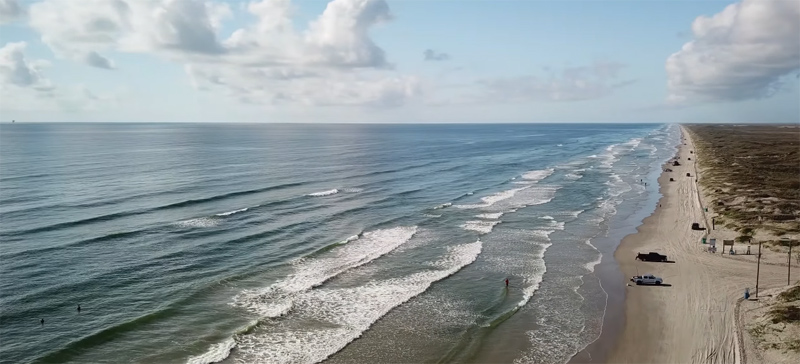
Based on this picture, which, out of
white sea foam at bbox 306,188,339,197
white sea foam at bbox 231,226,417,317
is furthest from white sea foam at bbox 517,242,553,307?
white sea foam at bbox 306,188,339,197

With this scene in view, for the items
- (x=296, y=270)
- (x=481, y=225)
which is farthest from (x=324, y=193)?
(x=296, y=270)

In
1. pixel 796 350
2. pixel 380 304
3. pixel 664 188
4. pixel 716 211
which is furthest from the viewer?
pixel 664 188

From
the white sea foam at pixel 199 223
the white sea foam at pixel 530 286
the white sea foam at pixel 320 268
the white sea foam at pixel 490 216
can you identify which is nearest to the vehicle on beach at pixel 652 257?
the white sea foam at pixel 530 286

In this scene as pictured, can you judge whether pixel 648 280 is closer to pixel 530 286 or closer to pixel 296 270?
pixel 530 286

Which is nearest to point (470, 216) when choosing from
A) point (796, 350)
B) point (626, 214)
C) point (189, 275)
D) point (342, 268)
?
point (626, 214)

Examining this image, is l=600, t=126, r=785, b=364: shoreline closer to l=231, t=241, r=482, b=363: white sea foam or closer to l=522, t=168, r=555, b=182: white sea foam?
l=231, t=241, r=482, b=363: white sea foam

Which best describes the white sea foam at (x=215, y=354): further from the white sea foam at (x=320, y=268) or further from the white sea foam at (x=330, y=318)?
the white sea foam at (x=320, y=268)

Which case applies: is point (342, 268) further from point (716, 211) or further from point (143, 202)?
point (716, 211)
